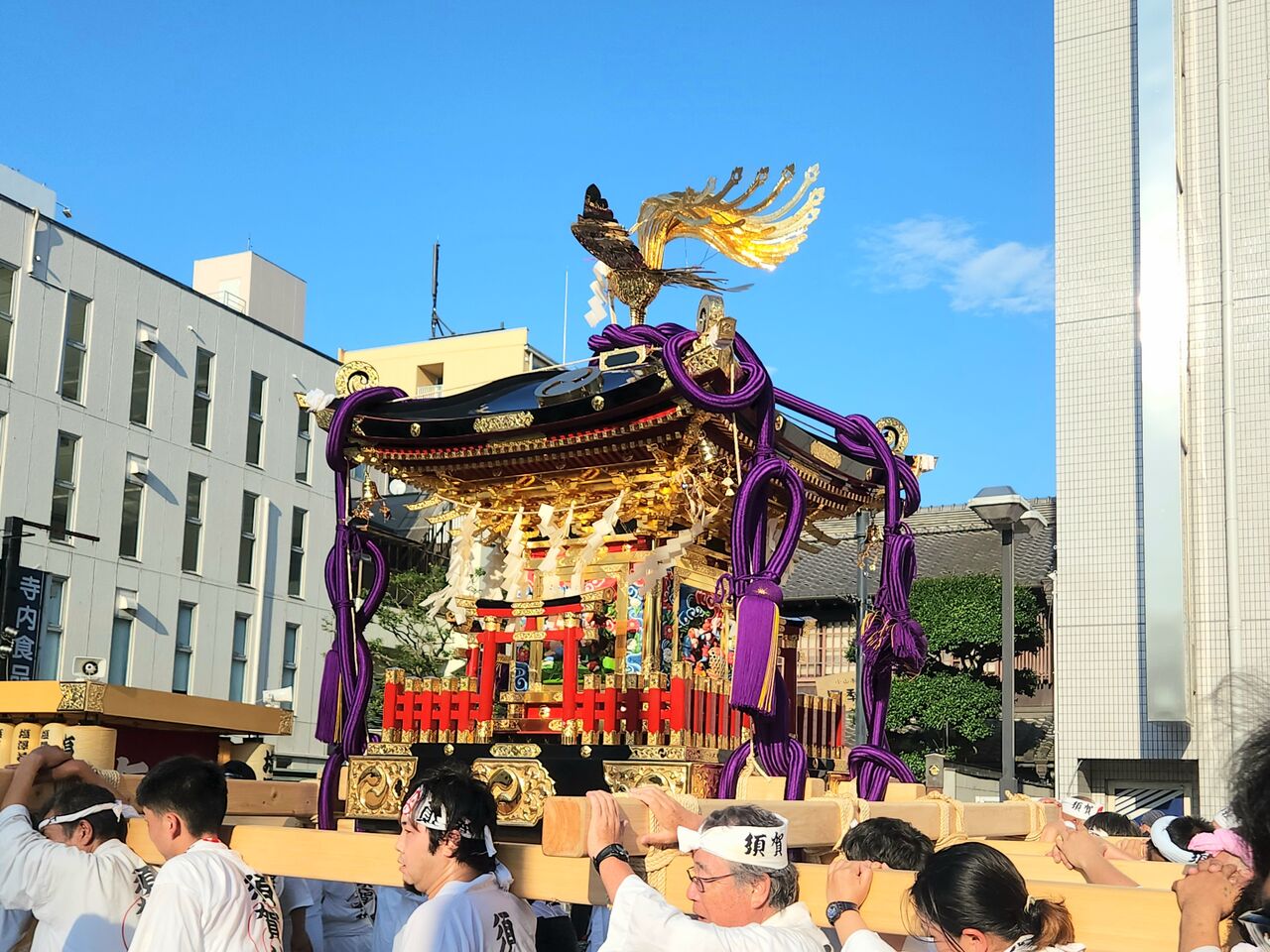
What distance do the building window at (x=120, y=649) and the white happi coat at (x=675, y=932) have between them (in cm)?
1977

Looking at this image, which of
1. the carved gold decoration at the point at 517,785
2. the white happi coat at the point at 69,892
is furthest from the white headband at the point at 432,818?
the carved gold decoration at the point at 517,785

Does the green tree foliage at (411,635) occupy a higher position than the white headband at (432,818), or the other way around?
the green tree foliage at (411,635)

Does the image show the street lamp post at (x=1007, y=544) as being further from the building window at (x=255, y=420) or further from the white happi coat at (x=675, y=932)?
the building window at (x=255, y=420)

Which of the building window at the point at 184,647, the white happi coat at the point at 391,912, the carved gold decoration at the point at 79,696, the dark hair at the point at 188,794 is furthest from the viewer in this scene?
the building window at the point at 184,647

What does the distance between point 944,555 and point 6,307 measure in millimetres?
19434

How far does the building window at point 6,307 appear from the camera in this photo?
19391 millimetres

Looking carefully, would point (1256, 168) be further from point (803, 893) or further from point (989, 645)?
point (803, 893)

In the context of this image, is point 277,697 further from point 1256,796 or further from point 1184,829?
point 1256,796

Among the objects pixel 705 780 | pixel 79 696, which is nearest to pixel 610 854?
pixel 705 780

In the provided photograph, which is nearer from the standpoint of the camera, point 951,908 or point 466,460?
point 951,908

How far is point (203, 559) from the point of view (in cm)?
2311

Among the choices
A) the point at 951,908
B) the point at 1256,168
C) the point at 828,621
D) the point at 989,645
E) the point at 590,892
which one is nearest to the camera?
the point at 951,908

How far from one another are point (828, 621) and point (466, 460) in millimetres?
20006

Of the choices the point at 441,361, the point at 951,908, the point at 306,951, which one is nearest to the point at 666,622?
the point at 306,951
